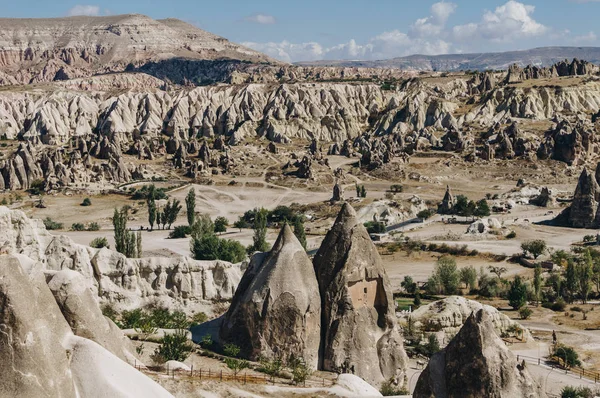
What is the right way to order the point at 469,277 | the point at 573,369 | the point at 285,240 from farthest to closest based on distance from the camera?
the point at 469,277 < the point at 573,369 < the point at 285,240

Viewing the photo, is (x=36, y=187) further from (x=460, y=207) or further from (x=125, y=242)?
(x=460, y=207)

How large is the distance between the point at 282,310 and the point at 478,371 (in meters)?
9.35

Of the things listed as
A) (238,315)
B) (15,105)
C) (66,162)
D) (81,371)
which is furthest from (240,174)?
(81,371)

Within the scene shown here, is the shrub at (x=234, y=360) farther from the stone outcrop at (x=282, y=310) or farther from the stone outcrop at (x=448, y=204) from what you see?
the stone outcrop at (x=448, y=204)

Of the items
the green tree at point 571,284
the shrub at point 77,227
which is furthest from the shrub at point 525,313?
the shrub at point 77,227

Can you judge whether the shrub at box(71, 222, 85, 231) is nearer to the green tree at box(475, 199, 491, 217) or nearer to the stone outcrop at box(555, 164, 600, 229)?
the green tree at box(475, 199, 491, 217)

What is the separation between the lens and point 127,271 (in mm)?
30250

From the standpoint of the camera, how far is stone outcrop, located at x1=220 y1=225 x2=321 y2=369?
24297 millimetres

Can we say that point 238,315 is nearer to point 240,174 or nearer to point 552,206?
point 552,206

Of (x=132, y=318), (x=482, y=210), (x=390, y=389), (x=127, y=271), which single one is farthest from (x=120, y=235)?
(x=482, y=210)

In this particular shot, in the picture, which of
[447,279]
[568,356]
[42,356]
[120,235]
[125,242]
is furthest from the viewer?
[447,279]

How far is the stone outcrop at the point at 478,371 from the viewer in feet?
53.8

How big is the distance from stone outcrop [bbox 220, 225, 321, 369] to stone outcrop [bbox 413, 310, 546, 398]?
25.1 ft

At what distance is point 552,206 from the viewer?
276 feet
